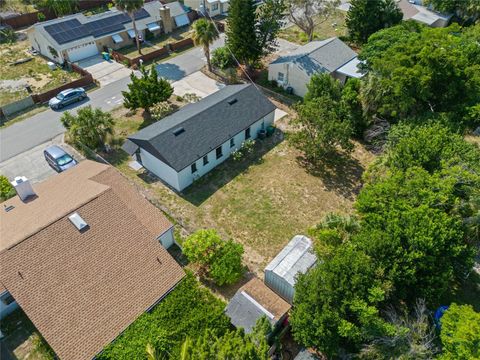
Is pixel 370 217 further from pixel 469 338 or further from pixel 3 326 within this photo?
pixel 3 326

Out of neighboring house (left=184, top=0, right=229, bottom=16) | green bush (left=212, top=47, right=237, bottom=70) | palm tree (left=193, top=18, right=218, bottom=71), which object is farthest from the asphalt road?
neighboring house (left=184, top=0, right=229, bottom=16)

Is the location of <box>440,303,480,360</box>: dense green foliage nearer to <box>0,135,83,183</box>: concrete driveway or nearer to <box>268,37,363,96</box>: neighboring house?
<box>268,37,363,96</box>: neighboring house

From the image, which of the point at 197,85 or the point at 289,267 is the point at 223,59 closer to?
the point at 197,85

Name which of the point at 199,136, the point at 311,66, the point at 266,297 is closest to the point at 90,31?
the point at 199,136

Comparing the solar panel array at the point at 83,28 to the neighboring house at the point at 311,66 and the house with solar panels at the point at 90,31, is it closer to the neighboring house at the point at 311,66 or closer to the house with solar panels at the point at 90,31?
the house with solar panels at the point at 90,31

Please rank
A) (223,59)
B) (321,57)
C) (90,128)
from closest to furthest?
(90,128), (321,57), (223,59)

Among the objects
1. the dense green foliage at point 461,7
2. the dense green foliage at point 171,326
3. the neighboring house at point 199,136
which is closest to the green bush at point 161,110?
the neighboring house at point 199,136
